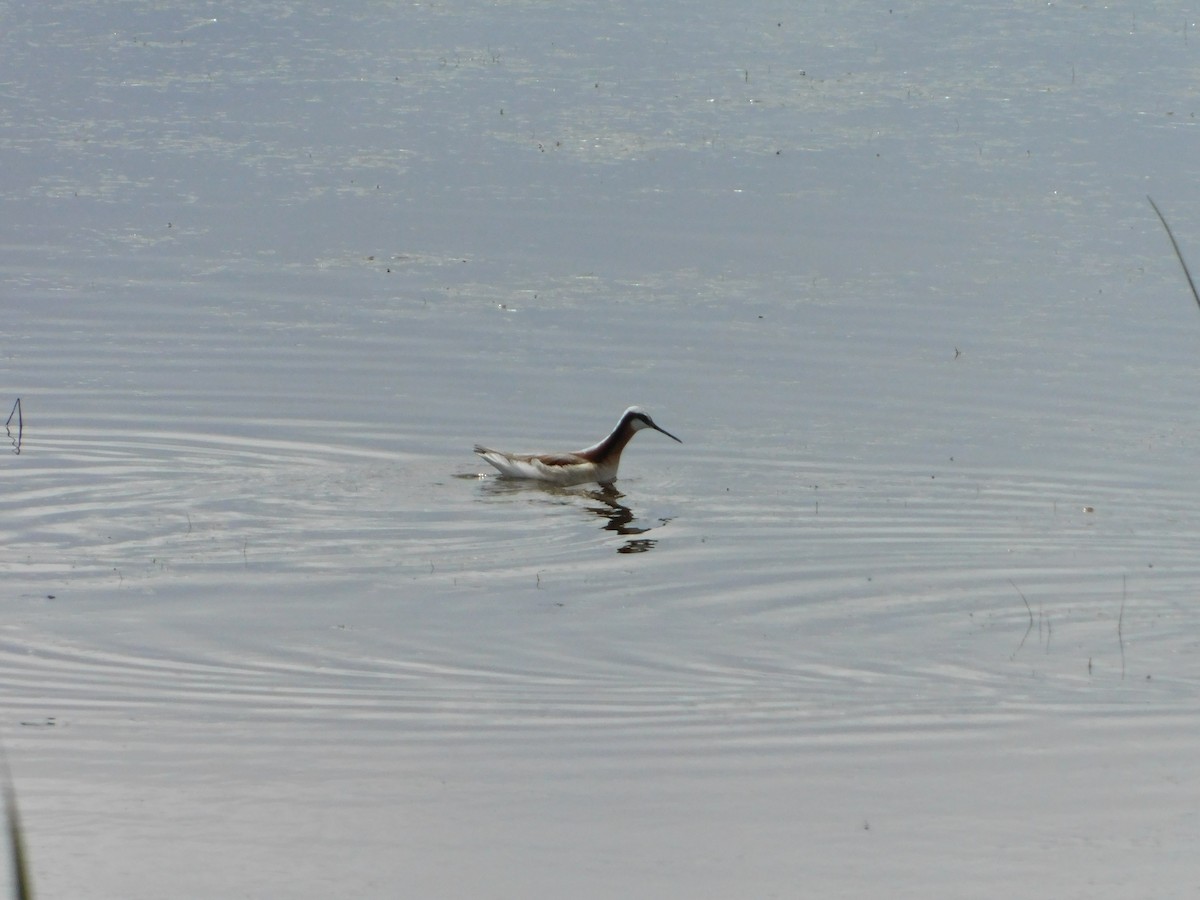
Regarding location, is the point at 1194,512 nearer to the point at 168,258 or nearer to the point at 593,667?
the point at 593,667

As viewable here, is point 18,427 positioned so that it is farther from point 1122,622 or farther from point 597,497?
point 1122,622

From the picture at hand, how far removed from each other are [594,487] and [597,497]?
216 mm

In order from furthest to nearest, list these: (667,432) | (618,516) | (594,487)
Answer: (667,432)
(594,487)
(618,516)

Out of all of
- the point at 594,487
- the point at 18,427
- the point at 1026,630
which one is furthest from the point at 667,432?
the point at 18,427

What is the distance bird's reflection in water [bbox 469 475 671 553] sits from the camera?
1331cm

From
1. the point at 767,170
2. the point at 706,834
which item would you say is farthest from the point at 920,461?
the point at 767,170

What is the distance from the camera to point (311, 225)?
21.6 metres

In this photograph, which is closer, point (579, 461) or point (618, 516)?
point (618, 516)

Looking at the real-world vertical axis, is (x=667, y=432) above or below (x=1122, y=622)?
above

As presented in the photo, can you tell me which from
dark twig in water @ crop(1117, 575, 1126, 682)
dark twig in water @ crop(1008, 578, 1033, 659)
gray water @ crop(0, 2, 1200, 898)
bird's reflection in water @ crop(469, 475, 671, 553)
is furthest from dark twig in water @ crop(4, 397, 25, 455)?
dark twig in water @ crop(1117, 575, 1126, 682)

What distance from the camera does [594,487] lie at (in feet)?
47.4

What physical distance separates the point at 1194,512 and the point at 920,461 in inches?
83.4

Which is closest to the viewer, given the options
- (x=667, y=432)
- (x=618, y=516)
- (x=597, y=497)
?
(x=618, y=516)

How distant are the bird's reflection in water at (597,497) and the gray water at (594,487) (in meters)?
0.05
